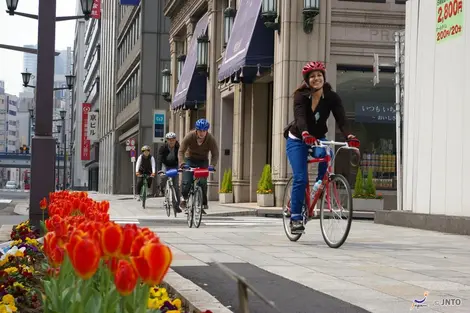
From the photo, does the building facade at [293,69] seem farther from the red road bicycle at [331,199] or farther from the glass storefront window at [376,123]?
the red road bicycle at [331,199]

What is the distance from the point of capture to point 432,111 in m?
11.0

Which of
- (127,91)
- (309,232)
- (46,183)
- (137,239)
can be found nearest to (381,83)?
(309,232)

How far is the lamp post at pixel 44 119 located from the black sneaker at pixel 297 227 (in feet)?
9.54

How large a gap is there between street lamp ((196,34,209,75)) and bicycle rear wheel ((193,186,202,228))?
16.6 m

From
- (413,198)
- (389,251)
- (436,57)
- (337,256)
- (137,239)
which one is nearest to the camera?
(137,239)

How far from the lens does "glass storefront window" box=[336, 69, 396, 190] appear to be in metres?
21.2

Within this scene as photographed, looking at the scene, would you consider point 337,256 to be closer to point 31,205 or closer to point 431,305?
point 431,305

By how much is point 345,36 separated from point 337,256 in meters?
14.4

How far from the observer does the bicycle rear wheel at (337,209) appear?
7363 mm

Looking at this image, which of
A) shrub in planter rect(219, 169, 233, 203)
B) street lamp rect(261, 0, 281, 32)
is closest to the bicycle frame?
street lamp rect(261, 0, 281, 32)

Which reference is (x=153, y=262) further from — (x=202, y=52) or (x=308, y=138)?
(x=202, y=52)

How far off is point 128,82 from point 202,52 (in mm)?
27464

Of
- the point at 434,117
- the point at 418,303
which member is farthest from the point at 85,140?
the point at 418,303

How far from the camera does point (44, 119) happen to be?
9.16 meters
